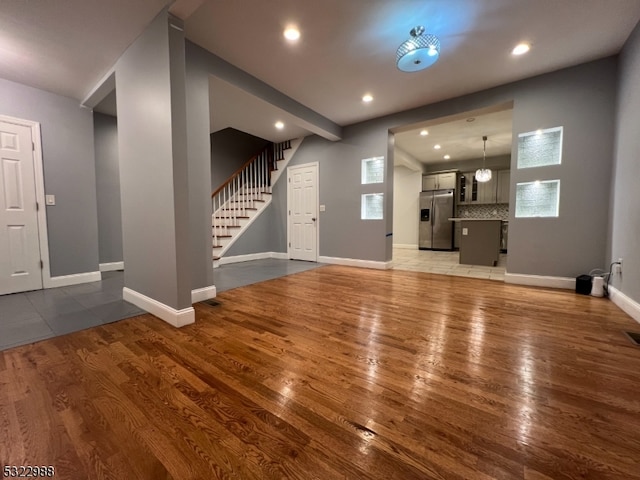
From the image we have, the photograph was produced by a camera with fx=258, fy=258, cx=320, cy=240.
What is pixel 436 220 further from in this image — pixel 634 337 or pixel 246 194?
pixel 634 337

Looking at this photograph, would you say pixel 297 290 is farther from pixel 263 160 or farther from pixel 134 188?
pixel 263 160

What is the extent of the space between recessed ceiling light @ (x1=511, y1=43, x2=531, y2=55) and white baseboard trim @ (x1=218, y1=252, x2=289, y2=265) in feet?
17.0

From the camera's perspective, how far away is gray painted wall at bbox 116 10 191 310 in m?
2.22

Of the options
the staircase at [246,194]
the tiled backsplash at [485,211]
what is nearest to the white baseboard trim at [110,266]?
the staircase at [246,194]

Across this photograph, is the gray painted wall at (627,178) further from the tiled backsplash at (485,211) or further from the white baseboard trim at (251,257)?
the white baseboard trim at (251,257)

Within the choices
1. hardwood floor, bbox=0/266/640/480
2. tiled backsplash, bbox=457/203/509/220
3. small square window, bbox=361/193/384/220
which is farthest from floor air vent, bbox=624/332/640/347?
tiled backsplash, bbox=457/203/509/220

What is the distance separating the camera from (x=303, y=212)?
596 cm

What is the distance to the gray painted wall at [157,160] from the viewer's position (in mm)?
2225

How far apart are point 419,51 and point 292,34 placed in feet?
4.19

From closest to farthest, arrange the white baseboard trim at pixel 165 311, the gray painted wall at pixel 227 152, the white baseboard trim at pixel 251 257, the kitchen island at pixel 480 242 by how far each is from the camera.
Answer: the white baseboard trim at pixel 165 311 → the kitchen island at pixel 480 242 → the white baseboard trim at pixel 251 257 → the gray painted wall at pixel 227 152

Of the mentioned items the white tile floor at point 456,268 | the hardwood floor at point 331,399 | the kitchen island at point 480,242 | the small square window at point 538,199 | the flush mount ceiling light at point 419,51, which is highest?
the flush mount ceiling light at point 419,51

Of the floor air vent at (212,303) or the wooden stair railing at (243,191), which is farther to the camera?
the wooden stair railing at (243,191)

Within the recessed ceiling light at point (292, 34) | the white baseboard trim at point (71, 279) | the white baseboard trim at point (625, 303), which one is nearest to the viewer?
the white baseboard trim at point (625, 303)

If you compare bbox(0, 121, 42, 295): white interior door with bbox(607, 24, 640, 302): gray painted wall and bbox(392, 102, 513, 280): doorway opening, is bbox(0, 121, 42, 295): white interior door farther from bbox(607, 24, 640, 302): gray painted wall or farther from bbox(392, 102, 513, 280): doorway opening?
bbox(607, 24, 640, 302): gray painted wall
